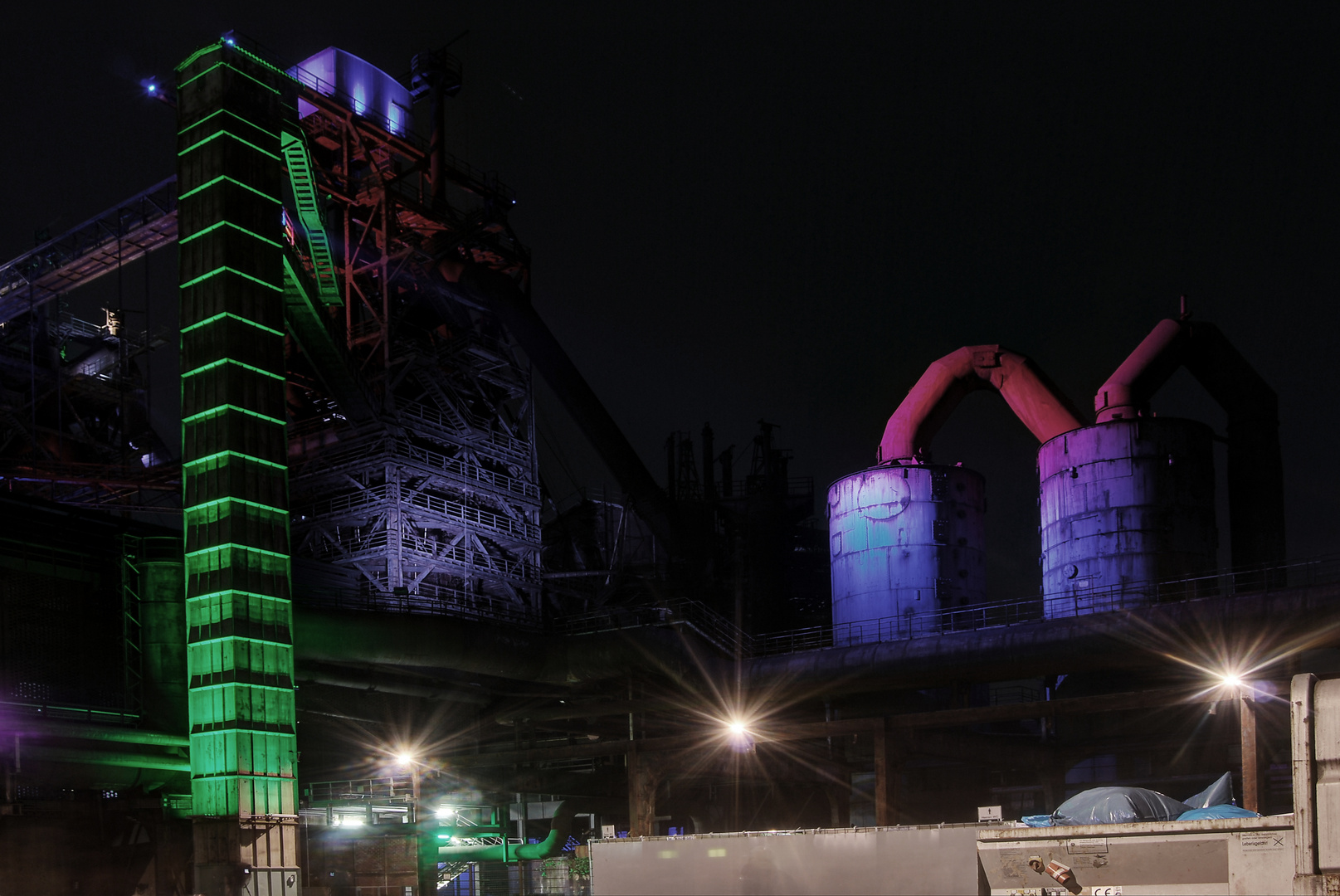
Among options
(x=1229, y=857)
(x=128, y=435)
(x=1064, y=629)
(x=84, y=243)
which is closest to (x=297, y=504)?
(x=128, y=435)

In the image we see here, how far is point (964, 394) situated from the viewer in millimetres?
49750

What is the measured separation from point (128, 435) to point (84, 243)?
9.39 m

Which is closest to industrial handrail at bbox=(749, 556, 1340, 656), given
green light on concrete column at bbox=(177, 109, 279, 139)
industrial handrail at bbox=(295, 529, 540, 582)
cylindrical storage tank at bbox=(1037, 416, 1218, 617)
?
cylindrical storage tank at bbox=(1037, 416, 1218, 617)

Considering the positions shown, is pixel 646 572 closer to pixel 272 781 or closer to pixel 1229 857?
pixel 272 781

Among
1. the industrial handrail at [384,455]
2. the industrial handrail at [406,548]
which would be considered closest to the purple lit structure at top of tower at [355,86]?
the industrial handrail at [384,455]

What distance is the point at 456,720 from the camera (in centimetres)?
4616

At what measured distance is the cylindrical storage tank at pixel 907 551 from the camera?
46094 millimetres

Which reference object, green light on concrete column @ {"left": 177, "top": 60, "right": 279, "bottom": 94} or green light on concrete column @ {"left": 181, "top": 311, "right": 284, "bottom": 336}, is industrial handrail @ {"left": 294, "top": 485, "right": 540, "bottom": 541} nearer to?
green light on concrete column @ {"left": 181, "top": 311, "right": 284, "bottom": 336}

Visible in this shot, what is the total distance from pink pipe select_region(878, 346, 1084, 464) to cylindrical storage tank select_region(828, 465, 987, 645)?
4.45ft

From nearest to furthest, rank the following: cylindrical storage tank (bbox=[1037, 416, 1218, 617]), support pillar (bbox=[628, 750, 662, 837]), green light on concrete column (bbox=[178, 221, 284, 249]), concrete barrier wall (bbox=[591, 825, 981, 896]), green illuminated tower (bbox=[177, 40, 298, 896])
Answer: concrete barrier wall (bbox=[591, 825, 981, 896]) < green illuminated tower (bbox=[177, 40, 298, 896]) < green light on concrete column (bbox=[178, 221, 284, 249]) < support pillar (bbox=[628, 750, 662, 837]) < cylindrical storage tank (bbox=[1037, 416, 1218, 617])

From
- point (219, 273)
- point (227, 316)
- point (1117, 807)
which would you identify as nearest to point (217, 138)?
point (219, 273)

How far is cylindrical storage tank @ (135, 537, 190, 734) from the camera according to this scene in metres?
35.3

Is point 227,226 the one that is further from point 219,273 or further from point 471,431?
point 471,431

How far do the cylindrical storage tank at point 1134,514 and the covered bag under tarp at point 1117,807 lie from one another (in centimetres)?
1891
